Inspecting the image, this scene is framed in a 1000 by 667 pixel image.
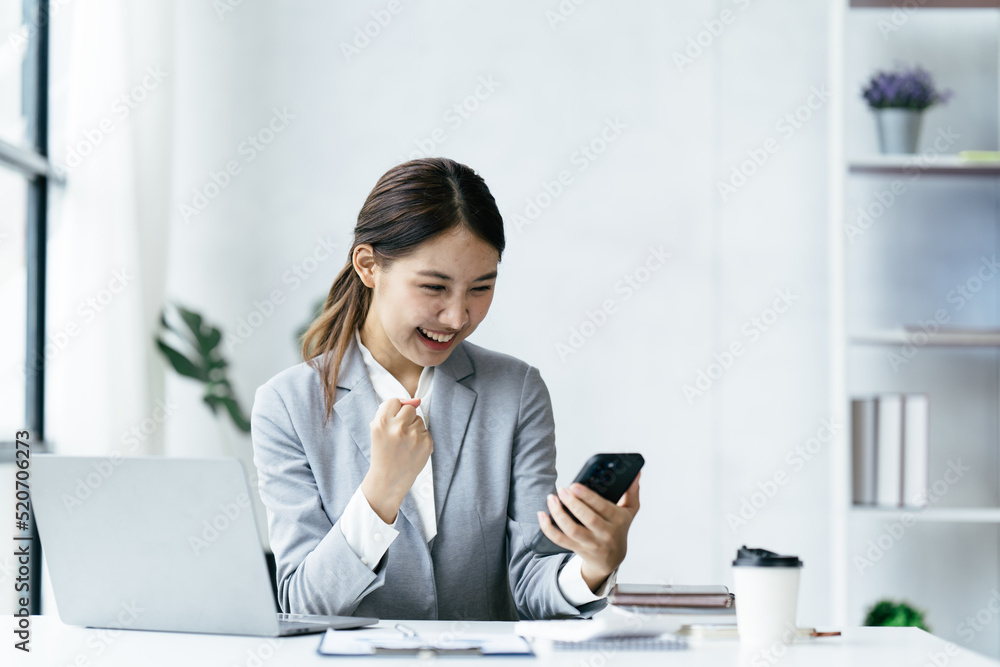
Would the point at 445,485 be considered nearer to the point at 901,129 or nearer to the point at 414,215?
the point at 414,215

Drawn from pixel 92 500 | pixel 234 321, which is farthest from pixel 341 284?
pixel 234 321

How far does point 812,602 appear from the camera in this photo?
284cm

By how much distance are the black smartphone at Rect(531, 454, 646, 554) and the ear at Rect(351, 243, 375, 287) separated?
54 centimetres

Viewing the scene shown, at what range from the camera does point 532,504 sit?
155 centimetres

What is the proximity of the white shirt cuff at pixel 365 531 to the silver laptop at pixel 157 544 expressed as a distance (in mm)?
144

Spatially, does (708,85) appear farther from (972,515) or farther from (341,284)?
(341,284)

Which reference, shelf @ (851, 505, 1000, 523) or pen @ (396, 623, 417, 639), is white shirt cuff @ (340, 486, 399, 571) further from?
shelf @ (851, 505, 1000, 523)

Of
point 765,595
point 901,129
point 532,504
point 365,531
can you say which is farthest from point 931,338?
point 365,531

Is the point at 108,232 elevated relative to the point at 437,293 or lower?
elevated

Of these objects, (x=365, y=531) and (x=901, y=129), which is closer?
(x=365, y=531)

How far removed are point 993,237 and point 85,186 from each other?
2.62 meters

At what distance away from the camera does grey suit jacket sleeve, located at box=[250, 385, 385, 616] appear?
4.22 ft

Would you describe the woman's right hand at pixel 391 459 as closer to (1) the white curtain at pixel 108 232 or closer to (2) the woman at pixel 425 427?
(2) the woman at pixel 425 427

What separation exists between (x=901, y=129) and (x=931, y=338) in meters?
0.59
